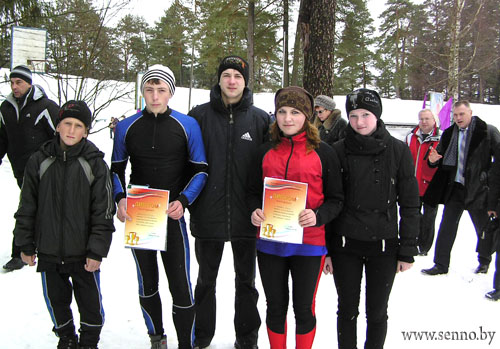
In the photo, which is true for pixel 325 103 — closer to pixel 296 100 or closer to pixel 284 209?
pixel 296 100

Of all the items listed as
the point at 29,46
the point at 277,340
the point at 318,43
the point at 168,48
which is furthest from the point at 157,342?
the point at 168,48

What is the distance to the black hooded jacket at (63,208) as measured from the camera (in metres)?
2.54

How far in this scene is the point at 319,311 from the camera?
372cm

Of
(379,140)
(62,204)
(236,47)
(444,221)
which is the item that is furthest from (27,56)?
(236,47)

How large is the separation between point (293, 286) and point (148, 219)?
1179 mm

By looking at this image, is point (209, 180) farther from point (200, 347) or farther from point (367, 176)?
point (200, 347)

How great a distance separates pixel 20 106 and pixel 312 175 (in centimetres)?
377

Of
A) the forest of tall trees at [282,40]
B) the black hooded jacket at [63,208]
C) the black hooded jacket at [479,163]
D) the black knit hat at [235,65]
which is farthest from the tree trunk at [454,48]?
the black hooded jacket at [63,208]

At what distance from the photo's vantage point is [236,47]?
18.4 m

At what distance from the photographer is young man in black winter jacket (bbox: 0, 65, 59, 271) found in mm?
4227

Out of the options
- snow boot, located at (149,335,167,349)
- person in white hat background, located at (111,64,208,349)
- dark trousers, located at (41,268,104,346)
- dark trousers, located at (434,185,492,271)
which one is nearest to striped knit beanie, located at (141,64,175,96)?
person in white hat background, located at (111,64,208,349)

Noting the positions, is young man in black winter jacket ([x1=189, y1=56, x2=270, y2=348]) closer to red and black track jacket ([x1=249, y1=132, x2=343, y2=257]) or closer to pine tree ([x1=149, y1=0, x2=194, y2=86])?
red and black track jacket ([x1=249, y1=132, x2=343, y2=257])

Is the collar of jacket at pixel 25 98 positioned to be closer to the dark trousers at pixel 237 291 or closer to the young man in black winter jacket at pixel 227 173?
the young man in black winter jacket at pixel 227 173

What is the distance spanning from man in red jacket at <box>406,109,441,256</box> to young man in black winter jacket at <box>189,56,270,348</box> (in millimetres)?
3831
